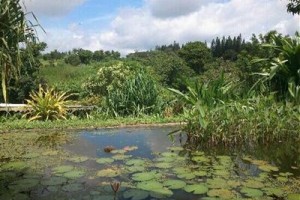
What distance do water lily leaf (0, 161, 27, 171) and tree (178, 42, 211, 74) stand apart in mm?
31009

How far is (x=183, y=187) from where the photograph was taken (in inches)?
180

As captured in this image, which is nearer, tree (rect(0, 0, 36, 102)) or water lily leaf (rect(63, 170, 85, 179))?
tree (rect(0, 0, 36, 102))

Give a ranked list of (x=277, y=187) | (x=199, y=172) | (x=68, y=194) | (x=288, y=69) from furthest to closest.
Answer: (x=288, y=69) < (x=199, y=172) < (x=277, y=187) < (x=68, y=194)

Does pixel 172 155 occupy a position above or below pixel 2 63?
below

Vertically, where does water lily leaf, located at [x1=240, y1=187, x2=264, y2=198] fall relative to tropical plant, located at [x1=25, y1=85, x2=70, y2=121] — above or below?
below

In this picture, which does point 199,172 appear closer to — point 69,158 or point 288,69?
point 69,158

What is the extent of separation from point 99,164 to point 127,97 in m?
5.78

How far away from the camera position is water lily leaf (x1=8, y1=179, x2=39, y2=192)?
14.8ft

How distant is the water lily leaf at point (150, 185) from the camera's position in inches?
176

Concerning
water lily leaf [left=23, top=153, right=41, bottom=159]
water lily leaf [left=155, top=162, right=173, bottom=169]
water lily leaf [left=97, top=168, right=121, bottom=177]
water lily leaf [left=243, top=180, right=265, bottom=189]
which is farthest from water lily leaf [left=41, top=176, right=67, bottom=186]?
water lily leaf [left=243, top=180, right=265, bottom=189]

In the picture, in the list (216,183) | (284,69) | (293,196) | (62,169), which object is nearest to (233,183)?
(216,183)

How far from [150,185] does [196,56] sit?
3300cm

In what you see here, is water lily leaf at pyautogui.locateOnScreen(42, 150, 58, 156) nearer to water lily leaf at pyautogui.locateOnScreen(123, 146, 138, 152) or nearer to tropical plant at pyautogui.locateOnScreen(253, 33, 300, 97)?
water lily leaf at pyautogui.locateOnScreen(123, 146, 138, 152)

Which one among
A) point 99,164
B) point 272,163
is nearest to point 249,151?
point 272,163
